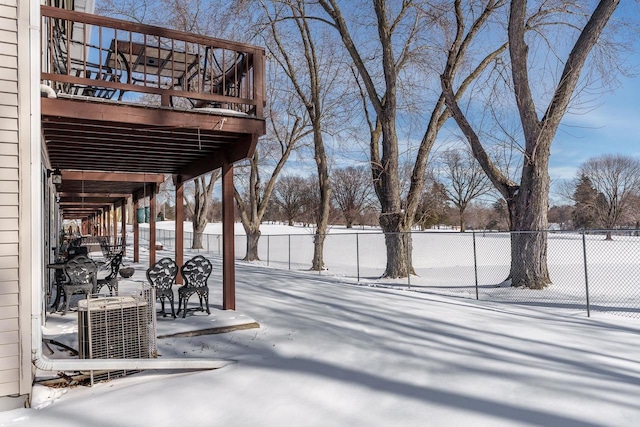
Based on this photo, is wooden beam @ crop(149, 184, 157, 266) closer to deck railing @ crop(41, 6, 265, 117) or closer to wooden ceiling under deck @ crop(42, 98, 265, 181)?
wooden ceiling under deck @ crop(42, 98, 265, 181)

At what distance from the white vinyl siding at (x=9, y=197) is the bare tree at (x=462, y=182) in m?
40.2

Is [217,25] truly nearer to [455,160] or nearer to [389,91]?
[389,91]

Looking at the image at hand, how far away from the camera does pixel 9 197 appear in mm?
3207

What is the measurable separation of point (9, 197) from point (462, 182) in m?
44.5

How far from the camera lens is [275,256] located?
24.5 metres

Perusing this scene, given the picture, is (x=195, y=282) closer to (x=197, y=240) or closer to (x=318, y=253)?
(x=318, y=253)

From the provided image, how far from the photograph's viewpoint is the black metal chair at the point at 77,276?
5762mm

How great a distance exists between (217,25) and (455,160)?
112 feet

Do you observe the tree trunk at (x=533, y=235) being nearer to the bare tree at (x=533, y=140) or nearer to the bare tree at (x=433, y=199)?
the bare tree at (x=533, y=140)

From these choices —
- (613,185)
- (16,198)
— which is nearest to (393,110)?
(16,198)

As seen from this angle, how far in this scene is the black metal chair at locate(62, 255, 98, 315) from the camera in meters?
5.76

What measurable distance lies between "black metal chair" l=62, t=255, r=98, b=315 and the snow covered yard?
81.1 inches

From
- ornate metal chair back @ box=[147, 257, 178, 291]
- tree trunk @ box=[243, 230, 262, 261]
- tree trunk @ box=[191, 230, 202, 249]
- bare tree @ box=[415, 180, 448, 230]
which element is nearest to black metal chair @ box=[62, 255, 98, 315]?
ornate metal chair back @ box=[147, 257, 178, 291]

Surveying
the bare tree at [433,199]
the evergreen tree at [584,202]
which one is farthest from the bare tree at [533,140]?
the evergreen tree at [584,202]
